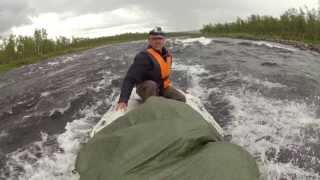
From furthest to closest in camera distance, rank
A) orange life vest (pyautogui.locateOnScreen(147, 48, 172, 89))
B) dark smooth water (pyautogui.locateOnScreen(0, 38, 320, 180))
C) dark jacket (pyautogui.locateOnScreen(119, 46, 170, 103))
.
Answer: orange life vest (pyautogui.locateOnScreen(147, 48, 172, 89))
dark jacket (pyautogui.locateOnScreen(119, 46, 170, 103))
dark smooth water (pyautogui.locateOnScreen(0, 38, 320, 180))

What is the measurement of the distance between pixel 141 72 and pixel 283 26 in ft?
37.7

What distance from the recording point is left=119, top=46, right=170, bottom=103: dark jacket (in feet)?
25.3

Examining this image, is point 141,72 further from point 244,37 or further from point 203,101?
point 244,37

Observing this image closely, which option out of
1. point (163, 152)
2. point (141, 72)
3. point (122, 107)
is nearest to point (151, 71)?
point (141, 72)

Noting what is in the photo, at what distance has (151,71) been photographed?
8.02 metres

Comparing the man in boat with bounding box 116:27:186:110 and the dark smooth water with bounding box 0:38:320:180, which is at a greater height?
the man in boat with bounding box 116:27:186:110

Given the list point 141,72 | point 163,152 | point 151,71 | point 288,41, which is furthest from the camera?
point 288,41

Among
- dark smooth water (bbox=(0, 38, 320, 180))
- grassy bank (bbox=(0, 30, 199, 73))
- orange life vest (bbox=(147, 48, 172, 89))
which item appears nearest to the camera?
dark smooth water (bbox=(0, 38, 320, 180))

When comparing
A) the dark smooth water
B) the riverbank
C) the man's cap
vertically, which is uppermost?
the man's cap

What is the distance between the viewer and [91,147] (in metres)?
6.32

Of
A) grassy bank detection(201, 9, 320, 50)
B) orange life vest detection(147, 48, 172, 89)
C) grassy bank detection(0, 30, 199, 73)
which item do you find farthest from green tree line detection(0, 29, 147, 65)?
orange life vest detection(147, 48, 172, 89)

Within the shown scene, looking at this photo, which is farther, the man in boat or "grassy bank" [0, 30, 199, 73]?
"grassy bank" [0, 30, 199, 73]

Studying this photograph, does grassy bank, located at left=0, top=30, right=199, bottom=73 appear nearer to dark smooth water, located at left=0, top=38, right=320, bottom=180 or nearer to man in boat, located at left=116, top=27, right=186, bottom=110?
dark smooth water, located at left=0, top=38, right=320, bottom=180

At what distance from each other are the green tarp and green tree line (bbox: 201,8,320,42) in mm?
11881
